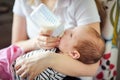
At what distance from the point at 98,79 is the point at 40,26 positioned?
0.33m

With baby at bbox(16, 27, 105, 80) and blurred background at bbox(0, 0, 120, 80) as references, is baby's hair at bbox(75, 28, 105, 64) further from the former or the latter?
blurred background at bbox(0, 0, 120, 80)

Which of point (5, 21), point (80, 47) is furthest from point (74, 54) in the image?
point (5, 21)

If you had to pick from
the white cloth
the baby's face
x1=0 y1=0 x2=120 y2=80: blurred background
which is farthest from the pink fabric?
x1=0 y1=0 x2=120 y2=80: blurred background

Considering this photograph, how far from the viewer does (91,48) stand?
2.65 feet

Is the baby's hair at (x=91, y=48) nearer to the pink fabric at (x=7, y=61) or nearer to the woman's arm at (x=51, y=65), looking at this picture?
the woman's arm at (x=51, y=65)

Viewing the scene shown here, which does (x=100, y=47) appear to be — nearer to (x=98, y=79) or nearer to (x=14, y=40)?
(x=98, y=79)

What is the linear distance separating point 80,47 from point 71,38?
5 cm

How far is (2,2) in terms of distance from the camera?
127cm

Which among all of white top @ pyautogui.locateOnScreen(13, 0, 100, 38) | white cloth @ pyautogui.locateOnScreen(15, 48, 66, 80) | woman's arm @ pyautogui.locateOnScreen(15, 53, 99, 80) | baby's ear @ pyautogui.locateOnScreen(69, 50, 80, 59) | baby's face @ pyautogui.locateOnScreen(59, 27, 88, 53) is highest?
white top @ pyautogui.locateOnScreen(13, 0, 100, 38)

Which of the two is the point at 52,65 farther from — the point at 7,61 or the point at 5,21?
the point at 5,21

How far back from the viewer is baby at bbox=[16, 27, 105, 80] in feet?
2.66

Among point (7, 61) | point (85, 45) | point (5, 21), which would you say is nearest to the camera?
point (85, 45)

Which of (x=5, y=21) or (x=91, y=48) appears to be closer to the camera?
(x=91, y=48)

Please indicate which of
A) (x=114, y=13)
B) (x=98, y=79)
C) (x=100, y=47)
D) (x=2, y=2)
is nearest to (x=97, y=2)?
(x=114, y=13)
